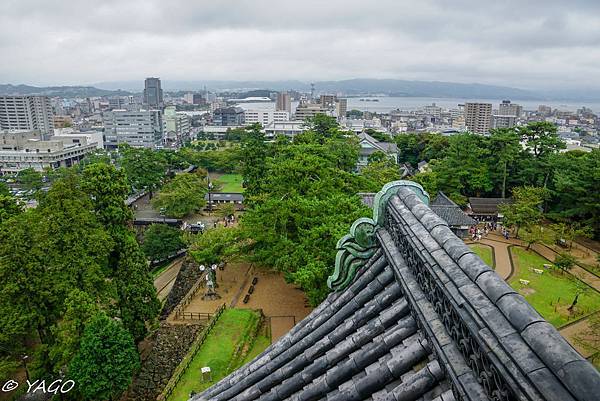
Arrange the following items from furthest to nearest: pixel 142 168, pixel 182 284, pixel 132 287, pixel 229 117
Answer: pixel 229 117 → pixel 142 168 → pixel 182 284 → pixel 132 287

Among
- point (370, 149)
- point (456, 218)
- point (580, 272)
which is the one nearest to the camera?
point (580, 272)

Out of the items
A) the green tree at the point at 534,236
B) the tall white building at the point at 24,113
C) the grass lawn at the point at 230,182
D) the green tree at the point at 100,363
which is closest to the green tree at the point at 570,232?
the green tree at the point at 534,236

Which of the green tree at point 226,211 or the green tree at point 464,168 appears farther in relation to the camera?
the green tree at point 226,211

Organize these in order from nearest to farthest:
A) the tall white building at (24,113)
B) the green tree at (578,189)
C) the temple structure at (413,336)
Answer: the temple structure at (413,336), the green tree at (578,189), the tall white building at (24,113)

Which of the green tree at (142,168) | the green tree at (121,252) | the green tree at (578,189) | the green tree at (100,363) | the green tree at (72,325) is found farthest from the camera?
the green tree at (142,168)

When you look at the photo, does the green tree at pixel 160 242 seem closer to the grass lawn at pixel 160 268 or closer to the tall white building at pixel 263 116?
the grass lawn at pixel 160 268

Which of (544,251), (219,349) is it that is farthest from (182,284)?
(544,251)

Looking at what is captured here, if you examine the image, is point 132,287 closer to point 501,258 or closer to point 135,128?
point 501,258
